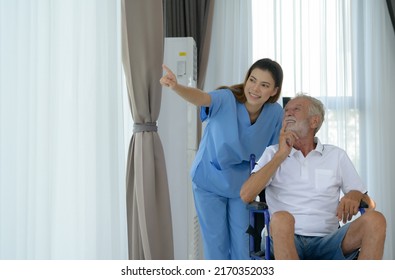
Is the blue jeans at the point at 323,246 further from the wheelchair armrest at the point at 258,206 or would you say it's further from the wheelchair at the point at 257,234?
the wheelchair armrest at the point at 258,206

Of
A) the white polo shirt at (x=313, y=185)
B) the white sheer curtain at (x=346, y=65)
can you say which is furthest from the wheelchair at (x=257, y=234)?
the white sheer curtain at (x=346, y=65)

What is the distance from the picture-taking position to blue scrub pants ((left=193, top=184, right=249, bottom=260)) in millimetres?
2266

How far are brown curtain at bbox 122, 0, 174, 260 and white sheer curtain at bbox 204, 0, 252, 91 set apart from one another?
108 cm

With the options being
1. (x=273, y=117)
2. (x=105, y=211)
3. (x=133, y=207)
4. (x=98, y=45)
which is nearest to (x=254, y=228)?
(x=273, y=117)

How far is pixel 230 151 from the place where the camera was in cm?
223

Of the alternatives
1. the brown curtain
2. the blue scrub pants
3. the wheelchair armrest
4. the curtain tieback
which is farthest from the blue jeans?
the curtain tieback

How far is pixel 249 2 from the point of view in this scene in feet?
11.7

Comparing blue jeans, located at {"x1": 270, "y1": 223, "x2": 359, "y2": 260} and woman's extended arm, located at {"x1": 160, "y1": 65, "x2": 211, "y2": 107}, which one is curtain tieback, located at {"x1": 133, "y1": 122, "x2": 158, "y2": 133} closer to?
woman's extended arm, located at {"x1": 160, "y1": 65, "x2": 211, "y2": 107}

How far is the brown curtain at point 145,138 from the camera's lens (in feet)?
8.15

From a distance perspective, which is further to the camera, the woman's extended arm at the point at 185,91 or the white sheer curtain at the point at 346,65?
the white sheer curtain at the point at 346,65

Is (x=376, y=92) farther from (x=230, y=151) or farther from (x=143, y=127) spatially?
(x=143, y=127)

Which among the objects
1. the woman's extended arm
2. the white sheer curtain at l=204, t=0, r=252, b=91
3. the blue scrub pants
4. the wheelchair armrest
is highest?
the white sheer curtain at l=204, t=0, r=252, b=91

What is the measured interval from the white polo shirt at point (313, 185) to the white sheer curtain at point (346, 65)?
5.52 feet

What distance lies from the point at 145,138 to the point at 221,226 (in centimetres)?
63
